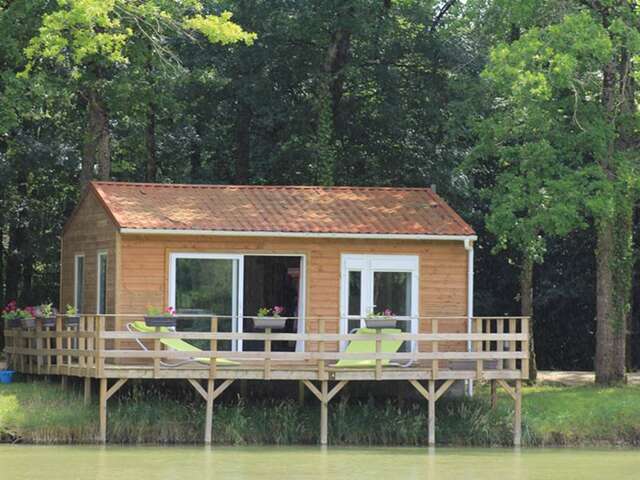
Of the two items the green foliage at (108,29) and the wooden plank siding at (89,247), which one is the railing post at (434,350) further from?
the green foliage at (108,29)

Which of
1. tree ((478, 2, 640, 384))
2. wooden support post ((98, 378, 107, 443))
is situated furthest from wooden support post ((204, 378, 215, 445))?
tree ((478, 2, 640, 384))

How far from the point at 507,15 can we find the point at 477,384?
22.1ft

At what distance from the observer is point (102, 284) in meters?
23.2

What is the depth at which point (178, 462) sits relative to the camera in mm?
18500

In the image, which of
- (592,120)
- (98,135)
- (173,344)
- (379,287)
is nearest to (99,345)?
(173,344)

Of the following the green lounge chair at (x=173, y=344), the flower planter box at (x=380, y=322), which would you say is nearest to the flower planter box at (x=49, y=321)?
the green lounge chair at (x=173, y=344)

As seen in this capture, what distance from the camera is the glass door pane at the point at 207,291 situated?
2220 centimetres

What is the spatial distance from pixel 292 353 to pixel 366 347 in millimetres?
1194

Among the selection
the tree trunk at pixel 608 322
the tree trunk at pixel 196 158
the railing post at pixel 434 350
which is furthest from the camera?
the tree trunk at pixel 196 158

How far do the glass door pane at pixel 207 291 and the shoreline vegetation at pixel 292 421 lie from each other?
120 cm

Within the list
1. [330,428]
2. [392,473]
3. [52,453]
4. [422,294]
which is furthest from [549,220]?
[52,453]

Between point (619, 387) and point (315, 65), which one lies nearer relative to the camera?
point (619, 387)

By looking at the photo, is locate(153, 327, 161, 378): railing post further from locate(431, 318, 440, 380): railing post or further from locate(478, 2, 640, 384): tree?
locate(478, 2, 640, 384): tree

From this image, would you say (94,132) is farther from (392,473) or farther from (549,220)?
(392,473)
